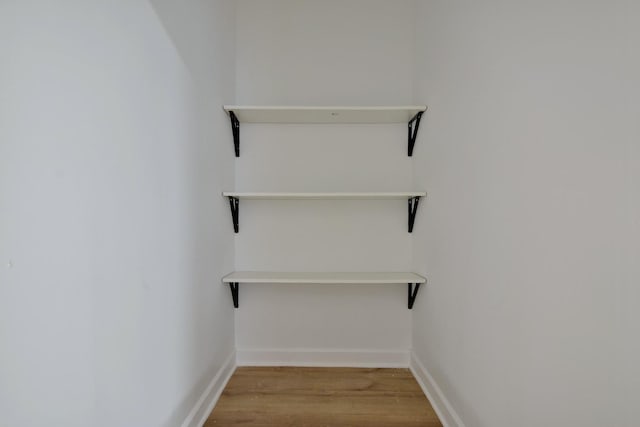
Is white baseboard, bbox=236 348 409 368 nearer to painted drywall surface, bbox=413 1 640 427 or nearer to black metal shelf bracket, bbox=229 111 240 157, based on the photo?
painted drywall surface, bbox=413 1 640 427

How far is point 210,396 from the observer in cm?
151

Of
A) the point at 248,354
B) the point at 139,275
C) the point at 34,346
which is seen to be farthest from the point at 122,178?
the point at 248,354

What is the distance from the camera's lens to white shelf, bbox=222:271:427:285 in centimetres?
173

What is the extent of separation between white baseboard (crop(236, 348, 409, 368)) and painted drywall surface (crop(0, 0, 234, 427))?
2.19 ft

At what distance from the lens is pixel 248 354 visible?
1965 mm

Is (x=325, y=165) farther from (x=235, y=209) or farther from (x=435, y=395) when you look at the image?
(x=435, y=395)

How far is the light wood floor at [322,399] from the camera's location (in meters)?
1.44

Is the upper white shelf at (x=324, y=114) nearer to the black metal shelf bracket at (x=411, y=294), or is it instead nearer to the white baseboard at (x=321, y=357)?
the black metal shelf bracket at (x=411, y=294)

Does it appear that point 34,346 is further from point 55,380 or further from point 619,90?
point 619,90

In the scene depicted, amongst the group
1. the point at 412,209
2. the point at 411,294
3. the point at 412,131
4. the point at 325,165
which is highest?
the point at 412,131

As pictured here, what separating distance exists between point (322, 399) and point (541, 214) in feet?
4.30

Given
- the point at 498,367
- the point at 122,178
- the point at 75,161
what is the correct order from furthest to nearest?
the point at 498,367 < the point at 122,178 < the point at 75,161

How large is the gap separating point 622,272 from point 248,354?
184 cm

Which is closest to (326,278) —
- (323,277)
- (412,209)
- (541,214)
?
(323,277)
